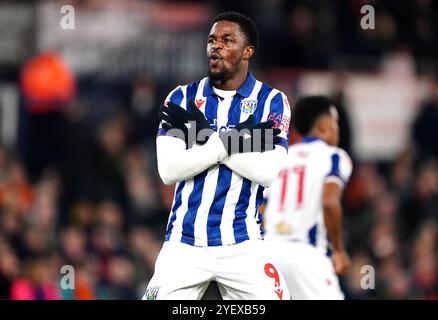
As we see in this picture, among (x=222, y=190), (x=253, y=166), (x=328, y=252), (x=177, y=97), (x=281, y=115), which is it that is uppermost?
(x=177, y=97)

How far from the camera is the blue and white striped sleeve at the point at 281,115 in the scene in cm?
687

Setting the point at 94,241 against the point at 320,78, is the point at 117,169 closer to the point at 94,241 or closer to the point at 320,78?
the point at 94,241

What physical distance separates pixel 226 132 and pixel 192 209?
0.48 metres

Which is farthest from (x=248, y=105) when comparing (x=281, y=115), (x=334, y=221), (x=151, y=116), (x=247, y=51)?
(x=151, y=116)

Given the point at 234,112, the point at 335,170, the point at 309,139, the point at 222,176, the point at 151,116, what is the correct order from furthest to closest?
1. the point at 151,116
2. the point at 309,139
3. the point at 335,170
4. the point at 234,112
5. the point at 222,176

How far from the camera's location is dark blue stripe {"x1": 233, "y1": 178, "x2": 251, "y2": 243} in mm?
6773

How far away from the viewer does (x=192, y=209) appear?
6.78m

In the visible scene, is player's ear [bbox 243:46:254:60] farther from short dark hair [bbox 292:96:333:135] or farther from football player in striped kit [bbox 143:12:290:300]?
short dark hair [bbox 292:96:333:135]

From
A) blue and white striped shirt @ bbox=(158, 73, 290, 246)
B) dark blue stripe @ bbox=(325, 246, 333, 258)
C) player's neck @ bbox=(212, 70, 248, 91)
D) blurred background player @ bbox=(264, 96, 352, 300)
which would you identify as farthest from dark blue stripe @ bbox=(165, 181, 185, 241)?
dark blue stripe @ bbox=(325, 246, 333, 258)

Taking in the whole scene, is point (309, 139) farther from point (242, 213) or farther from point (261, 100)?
point (242, 213)

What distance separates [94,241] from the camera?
1265 centimetres

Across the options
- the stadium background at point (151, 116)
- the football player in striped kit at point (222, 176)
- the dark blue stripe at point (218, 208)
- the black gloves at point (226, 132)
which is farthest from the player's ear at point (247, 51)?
the stadium background at point (151, 116)

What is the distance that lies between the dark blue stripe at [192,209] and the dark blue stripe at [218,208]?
0.29 feet
